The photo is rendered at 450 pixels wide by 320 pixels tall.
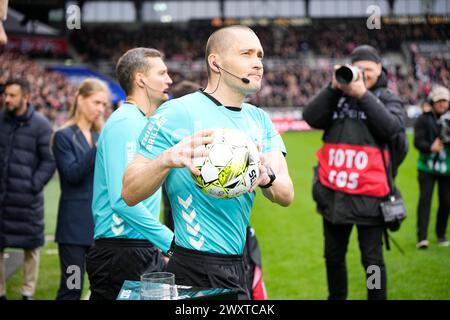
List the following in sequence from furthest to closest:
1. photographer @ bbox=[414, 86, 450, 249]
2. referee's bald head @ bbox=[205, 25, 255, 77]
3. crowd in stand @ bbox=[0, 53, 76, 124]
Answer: crowd in stand @ bbox=[0, 53, 76, 124]
photographer @ bbox=[414, 86, 450, 249]
referee's bald head @ bbox=[205, 25, 255, 77]

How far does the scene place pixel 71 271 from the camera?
5.07 meters

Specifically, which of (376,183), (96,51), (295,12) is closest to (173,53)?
(96,51)

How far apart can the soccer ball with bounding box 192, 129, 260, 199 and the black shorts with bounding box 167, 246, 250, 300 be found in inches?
18.2

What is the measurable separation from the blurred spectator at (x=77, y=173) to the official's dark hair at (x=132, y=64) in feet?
3.77

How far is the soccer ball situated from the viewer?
96.6 inches

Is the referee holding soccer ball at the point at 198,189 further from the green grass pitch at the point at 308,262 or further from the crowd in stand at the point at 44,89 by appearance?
the crowd in stand at the point at 44,89

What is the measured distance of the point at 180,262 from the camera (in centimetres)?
292

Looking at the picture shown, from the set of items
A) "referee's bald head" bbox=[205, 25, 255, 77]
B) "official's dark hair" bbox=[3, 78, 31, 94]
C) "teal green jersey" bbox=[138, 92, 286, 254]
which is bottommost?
"teal green jersey" bbox=[138, 92, 286, 254]

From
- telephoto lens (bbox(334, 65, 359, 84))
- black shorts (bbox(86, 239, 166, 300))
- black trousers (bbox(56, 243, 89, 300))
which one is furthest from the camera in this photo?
black trousers (bbox(56, 243, 89, 300))

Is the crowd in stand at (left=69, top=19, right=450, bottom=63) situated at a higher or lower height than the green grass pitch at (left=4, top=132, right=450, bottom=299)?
higher

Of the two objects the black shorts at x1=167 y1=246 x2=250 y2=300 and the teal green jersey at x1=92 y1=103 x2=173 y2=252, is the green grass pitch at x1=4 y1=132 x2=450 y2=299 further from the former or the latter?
the black shorts at x1=167 y1=246 x2=250 y2=300

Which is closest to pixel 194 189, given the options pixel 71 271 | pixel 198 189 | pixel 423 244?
pixel 198 189

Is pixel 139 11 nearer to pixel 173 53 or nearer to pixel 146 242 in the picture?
pixel 173 53

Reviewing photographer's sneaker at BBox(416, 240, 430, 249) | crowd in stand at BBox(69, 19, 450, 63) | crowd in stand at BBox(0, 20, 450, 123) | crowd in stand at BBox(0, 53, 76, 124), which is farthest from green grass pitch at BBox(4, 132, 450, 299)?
crowd in stand at BBox(69, 19, 450, 63)
